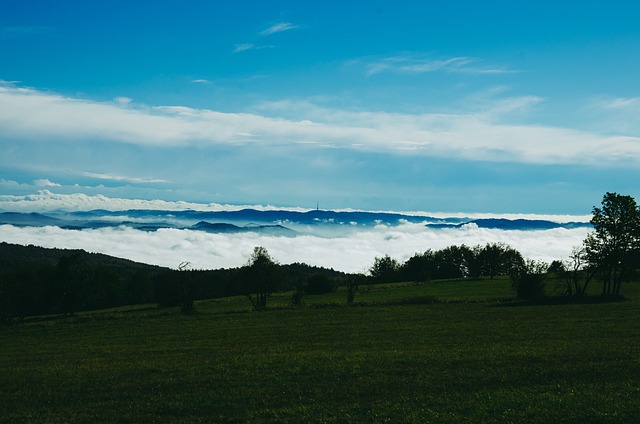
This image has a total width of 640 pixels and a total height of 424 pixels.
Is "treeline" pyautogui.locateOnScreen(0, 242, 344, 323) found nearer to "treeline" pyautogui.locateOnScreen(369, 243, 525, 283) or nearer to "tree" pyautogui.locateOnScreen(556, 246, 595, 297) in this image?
"treeline" pyautogui.locateOnScreen(369, 243, 525, 283)

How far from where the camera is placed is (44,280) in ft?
307

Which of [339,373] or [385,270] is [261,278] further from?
[385,270]

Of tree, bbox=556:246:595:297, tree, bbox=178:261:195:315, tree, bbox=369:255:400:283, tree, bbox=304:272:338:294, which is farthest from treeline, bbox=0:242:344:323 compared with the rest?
tree, bbox=556:246:595:297

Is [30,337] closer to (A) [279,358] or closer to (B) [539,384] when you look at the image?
(A) [279,358]

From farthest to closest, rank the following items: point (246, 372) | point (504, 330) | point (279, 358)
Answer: point (504, 330) < point (279, 358) < point (246, 372)

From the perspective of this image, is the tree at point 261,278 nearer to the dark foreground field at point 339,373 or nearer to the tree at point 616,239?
the dark foreground field at point 339,373

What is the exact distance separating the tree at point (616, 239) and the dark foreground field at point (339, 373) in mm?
27061

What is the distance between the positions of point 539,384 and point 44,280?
299 ft

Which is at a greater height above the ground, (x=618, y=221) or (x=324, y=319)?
(x=618, y=221)

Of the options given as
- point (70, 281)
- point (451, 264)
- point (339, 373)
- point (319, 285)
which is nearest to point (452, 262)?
point (451, 264)

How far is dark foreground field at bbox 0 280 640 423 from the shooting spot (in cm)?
1939

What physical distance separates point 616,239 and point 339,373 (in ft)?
206

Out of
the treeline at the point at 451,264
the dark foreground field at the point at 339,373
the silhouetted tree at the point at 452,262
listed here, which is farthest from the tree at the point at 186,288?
the silhouetted tree at the point at 452,262

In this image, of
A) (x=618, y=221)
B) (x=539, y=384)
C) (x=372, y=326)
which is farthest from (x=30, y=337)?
(x=618, y=221)
